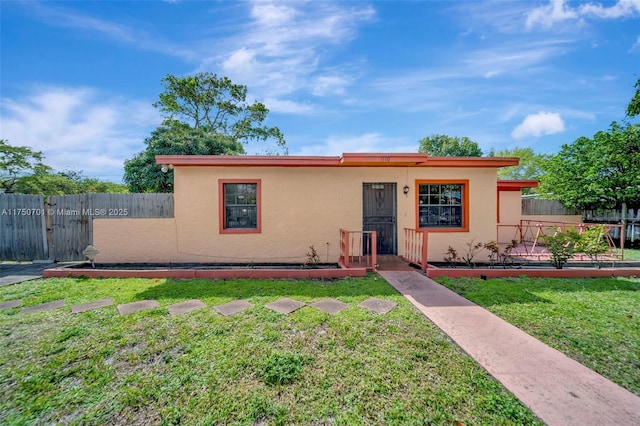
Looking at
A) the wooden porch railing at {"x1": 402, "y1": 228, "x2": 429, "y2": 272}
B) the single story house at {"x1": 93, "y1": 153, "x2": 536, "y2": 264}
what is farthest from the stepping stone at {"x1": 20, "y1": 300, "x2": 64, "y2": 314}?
the wooden porch railing at {"x1": 402, "y1": 228, "x2": 429, "y2": 272}

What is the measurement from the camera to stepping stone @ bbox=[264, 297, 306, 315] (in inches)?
143

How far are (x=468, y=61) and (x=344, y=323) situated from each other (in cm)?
809

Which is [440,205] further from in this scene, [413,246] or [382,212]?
[382,212]

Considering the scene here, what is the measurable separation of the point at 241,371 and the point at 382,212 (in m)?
5.44

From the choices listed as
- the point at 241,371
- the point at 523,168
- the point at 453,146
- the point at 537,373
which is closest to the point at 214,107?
the point at 241,371

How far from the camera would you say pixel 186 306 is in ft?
12.5

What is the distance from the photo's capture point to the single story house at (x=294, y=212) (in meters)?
6.64

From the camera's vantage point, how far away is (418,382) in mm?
2150

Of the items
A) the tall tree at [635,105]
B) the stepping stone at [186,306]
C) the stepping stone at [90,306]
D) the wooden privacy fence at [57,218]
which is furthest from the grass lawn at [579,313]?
the wooden privacy fence at [57,218]

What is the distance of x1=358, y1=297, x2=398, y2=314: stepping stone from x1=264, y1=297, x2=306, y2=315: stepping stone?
97 cm

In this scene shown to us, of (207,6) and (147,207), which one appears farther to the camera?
(147,207)

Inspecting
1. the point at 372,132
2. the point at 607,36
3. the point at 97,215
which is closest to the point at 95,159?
the point at 97,215

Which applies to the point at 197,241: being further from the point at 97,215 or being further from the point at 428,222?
the point at 428,222

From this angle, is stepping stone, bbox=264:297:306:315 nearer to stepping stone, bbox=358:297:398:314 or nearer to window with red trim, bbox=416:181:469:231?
stepping stone, bbox=358:297:398:314
